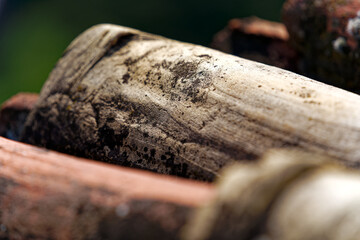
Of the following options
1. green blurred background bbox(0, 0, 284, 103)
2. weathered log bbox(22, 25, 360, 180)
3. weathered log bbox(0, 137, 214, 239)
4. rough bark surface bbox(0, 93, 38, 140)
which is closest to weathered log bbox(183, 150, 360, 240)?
weathered log bbox(0, 137, 214, 239)

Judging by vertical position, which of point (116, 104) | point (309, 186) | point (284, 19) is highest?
point (284, 19)

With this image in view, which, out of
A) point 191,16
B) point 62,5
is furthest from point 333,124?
point 62,5

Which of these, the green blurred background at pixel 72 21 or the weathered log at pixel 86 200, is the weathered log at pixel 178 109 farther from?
the green blurred background at pixel 72 21

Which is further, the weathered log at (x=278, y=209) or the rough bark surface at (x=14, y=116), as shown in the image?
the rough bark surface at (x=14, y=116)

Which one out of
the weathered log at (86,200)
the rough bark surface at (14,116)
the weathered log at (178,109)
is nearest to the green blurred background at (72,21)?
the rough bark surface at (14,116)

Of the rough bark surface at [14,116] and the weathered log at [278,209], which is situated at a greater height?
the weathered log at [278,209]

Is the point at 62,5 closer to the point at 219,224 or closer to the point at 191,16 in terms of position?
the point at 191,16

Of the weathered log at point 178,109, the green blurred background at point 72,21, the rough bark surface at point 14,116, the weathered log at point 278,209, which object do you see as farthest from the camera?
Result: the green blurred background at point 72,21
